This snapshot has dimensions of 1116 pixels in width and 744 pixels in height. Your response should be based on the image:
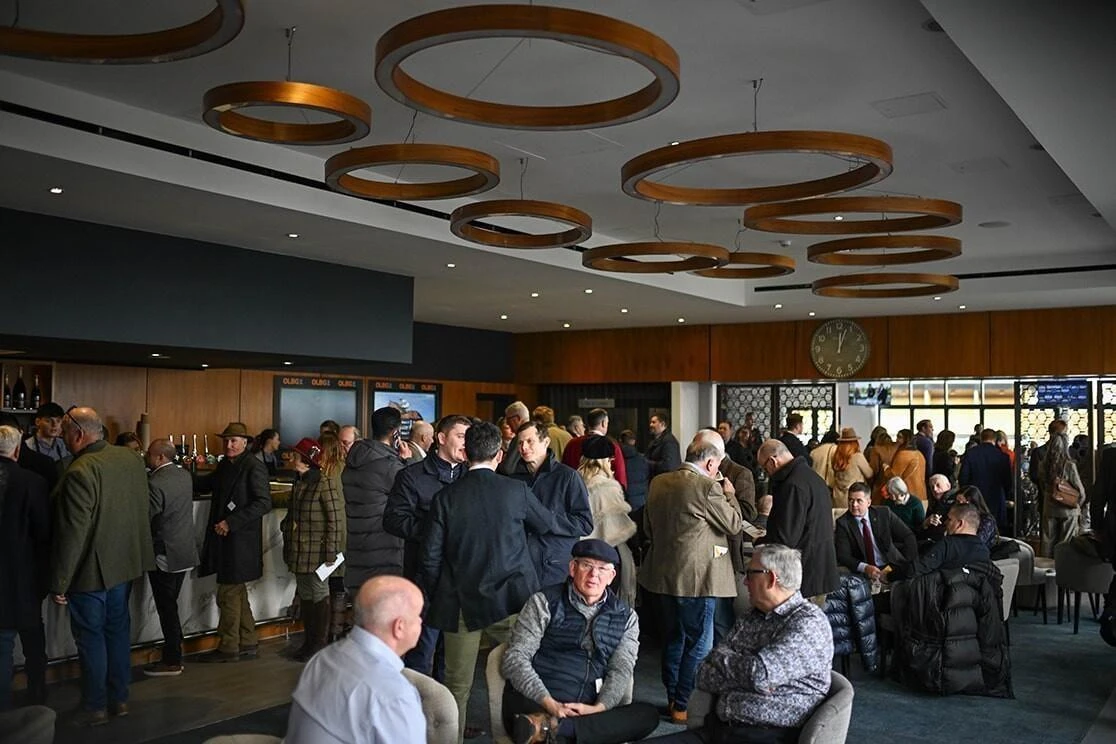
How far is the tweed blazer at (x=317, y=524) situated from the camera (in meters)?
7.48

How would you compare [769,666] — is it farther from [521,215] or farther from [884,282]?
[884,282]

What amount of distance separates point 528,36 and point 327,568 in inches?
178

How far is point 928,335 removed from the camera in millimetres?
15383

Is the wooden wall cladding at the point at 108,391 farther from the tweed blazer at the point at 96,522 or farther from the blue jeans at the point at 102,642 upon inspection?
the blue jeans at the point at 102,642

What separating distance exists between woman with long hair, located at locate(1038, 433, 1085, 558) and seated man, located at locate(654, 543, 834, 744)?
785cm

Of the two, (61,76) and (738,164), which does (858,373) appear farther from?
(61,76)

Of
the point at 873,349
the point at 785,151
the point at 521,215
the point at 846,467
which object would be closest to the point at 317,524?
the point at 521,215

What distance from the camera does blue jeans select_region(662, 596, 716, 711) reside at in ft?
20.4

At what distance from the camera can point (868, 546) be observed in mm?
7520

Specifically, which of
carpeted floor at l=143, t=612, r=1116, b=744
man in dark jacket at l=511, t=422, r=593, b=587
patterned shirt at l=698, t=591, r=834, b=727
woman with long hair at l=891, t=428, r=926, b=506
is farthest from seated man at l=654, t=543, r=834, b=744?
woman with long hair at l=891, t=428, r=926, b=506

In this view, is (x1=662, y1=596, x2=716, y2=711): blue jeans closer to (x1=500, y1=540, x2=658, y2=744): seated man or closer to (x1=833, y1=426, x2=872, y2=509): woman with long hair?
(x1=500, y1=540, x2=658, y2=744): seated man

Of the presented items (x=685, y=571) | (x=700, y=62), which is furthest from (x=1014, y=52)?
(x=685, y=571)

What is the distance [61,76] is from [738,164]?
473 cm

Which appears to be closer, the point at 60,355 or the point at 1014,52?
the point at 1014,52
